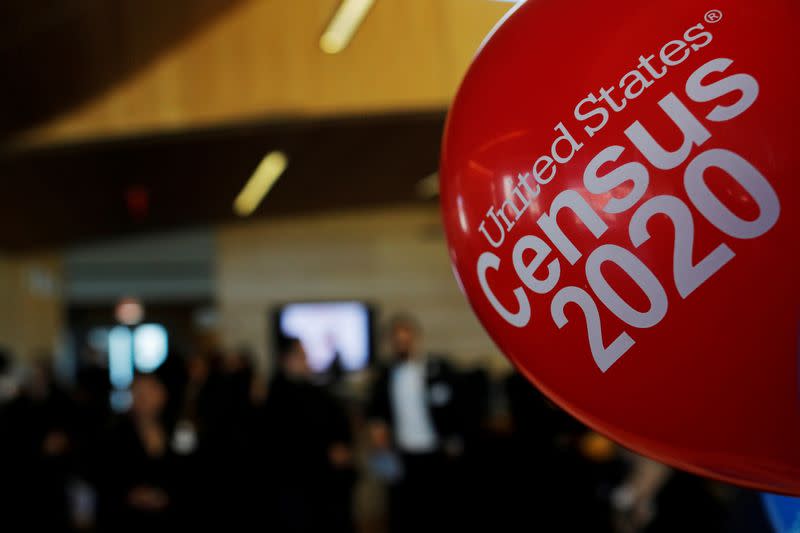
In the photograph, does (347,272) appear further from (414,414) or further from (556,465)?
(414,414)

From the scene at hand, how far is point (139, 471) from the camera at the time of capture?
3.88 metres

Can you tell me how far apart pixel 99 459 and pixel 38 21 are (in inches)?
70.9

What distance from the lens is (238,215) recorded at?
27.6ft

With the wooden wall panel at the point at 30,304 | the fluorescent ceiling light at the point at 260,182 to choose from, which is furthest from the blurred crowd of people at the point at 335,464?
the wooden wall panel at the point at 30,304

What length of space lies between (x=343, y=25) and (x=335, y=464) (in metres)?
2.21

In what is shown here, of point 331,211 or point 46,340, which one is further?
point 46,340

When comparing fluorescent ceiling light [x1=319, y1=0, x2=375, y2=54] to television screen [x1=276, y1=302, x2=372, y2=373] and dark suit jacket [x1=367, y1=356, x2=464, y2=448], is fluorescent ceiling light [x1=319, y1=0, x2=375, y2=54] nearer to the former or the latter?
dark suit jacket [x1=367, y1=356, x2=464, y2=448]

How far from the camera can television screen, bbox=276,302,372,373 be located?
8.59m

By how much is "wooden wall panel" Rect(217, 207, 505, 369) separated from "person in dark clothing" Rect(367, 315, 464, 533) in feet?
14.2

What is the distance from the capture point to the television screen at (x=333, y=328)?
8594mm

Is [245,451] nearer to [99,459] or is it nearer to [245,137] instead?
[99,459]

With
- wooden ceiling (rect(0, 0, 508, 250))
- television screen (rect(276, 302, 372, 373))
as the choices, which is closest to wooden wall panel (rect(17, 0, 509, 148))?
wooden ceiling (rect(0, 0, 508, 250))

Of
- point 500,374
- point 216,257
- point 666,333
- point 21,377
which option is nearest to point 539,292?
point 666,333

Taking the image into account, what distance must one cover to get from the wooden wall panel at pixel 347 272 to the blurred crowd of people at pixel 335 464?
9.47ft
